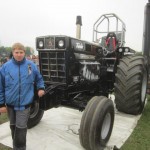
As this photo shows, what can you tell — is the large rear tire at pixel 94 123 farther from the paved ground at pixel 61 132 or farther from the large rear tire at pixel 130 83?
the large rear tire at pixel 130 83

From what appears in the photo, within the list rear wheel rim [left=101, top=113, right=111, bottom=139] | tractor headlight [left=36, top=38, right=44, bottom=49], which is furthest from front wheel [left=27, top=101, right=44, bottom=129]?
rear wheel rim [left=101, top=113, right=111, bottom=139]

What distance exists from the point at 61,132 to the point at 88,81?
1.13 meters

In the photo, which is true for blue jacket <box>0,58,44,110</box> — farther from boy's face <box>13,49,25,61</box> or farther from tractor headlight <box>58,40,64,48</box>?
tractor headlight <box>58,40,64,48</box>

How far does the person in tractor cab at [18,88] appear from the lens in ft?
9.91

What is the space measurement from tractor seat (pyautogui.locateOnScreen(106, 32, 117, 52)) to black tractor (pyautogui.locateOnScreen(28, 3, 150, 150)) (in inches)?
10.6

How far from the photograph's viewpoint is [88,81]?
4.65m

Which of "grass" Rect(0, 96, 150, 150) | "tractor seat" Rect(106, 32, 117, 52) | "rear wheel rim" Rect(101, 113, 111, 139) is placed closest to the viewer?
"rear wheel rim" Rect(101, 113, 111, 139)

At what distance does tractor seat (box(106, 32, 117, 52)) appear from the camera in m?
6.10

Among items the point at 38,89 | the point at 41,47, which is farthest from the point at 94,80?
the point at 38,89

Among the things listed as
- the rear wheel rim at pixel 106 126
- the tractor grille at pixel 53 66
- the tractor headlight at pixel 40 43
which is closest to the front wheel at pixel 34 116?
the tractor grille at pixel 53 66

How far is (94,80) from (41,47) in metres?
1.40

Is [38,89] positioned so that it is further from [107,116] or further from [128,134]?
[128,134]

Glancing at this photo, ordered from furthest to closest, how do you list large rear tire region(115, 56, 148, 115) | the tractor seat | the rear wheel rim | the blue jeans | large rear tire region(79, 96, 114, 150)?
the tractor seat, large rear tire region(115, 56, 148, 115), the rear wheel rim, large rear tire region(79, 96, 114, 150), the blue jeans

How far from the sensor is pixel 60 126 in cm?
483
